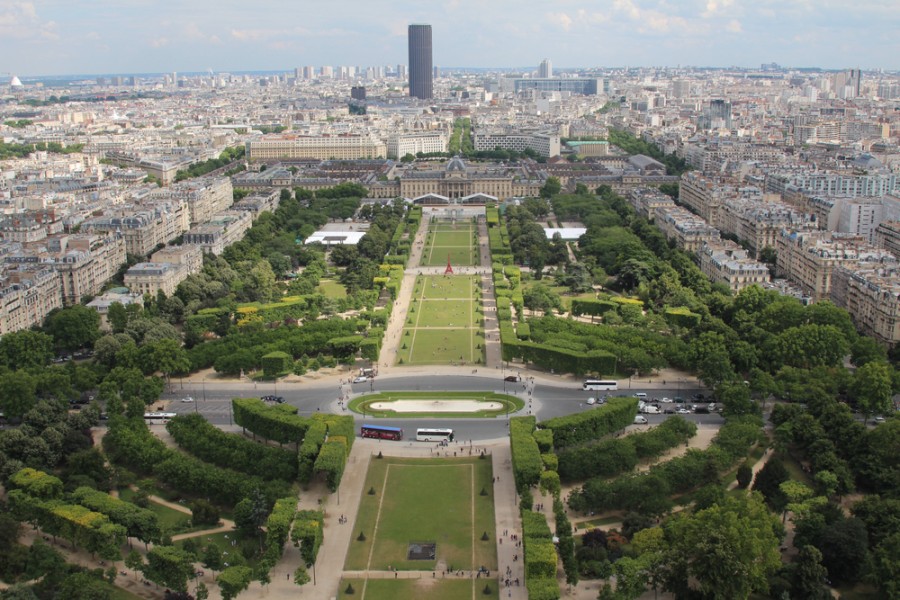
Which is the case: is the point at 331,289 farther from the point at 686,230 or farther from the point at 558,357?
the point at 686,230

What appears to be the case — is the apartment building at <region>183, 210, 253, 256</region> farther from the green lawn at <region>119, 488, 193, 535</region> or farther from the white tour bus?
the green lawn at <region>119, 488, 193, 535</region>

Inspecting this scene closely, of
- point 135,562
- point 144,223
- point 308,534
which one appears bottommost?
point 135,562

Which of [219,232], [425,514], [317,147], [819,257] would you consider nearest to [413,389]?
[425,514]

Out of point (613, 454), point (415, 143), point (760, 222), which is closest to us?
point (613, 454)

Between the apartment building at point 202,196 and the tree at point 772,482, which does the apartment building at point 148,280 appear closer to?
the apartment building at point 202,196

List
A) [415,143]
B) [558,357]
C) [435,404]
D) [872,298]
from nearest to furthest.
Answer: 1. [435,404]
2. [558,357]
3. [872,298]
4. [415,143]

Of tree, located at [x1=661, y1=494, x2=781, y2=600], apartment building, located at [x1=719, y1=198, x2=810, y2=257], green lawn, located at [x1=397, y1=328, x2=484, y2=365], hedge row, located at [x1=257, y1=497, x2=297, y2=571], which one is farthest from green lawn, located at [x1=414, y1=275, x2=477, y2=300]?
tree, located at [x1=661, y1=494, x2=781, y2=600]
